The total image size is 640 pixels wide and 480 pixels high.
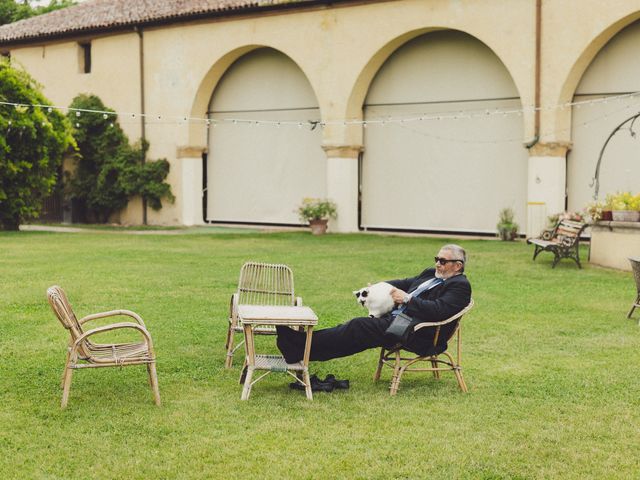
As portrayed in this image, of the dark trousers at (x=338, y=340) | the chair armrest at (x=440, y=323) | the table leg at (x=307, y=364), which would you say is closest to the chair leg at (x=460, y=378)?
the chair armrest at (x=440, y=323)

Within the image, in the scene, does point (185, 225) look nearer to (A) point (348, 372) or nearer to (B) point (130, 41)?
(B) point (130, 41)

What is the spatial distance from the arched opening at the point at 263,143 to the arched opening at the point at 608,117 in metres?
7.26

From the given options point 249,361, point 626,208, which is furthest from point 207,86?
point 249,361

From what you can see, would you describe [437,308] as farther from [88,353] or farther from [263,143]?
[263,143]

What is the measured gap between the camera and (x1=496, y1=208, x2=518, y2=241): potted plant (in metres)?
22.0

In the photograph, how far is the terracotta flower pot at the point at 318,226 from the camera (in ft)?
79.7

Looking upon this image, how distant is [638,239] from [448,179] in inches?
343

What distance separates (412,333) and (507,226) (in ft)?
50.1

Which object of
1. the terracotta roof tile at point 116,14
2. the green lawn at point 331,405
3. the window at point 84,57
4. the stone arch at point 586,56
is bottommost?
the green lawn at point 331,405

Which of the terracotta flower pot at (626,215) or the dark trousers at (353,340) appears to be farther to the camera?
the terracotta flower pot at (626,215)

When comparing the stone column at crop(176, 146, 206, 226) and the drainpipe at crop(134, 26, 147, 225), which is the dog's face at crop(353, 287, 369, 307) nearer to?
the stone column at crop(176, 146, 206, 226)

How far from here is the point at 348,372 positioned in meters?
8.14

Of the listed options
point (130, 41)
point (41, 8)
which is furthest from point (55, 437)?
point (41, 8)

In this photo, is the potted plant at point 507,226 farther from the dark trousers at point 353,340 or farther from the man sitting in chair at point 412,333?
the dark trousers at point 353,340
